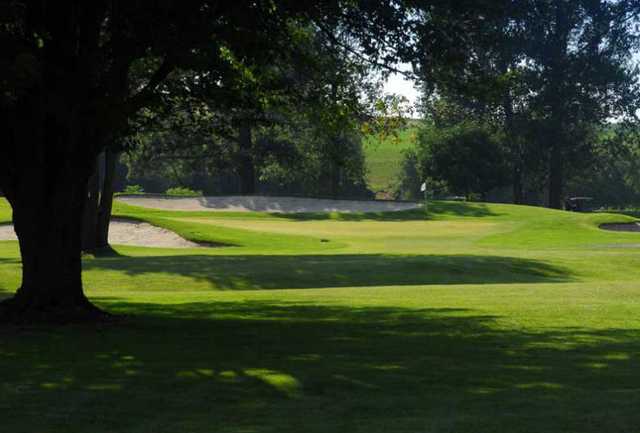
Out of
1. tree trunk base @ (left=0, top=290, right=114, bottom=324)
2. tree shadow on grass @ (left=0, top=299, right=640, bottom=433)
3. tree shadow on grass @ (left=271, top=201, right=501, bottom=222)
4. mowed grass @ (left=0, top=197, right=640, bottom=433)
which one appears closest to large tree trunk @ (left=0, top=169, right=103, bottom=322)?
tree trunk base @ (left=0, top=290, right=114, bottom=324)

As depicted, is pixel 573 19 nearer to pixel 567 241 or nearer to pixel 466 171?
pixel 466 171

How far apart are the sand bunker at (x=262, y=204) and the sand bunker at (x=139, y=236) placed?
15.9m

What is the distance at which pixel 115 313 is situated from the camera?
17656 mm

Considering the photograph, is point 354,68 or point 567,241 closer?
point 354,68

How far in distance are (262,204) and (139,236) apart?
62.8 ft

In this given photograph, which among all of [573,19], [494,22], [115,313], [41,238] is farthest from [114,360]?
[573,19]

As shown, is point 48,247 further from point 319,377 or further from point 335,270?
point 335,270

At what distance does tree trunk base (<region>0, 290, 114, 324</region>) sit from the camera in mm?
15398

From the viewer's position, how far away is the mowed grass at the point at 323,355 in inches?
338

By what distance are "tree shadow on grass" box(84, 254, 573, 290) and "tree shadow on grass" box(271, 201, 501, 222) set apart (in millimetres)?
23783

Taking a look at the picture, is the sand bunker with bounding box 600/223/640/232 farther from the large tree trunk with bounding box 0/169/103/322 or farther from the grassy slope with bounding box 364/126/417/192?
the grassy slope with bounding box 364/126/417/192

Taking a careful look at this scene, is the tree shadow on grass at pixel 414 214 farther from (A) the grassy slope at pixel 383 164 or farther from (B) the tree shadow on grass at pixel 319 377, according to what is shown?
(A) the grassy slope at pixel 383 164

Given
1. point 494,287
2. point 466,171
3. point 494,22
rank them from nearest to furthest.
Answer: point 494,22, point 494,287, point 466,171

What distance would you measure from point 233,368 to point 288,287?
15290 millimetres
